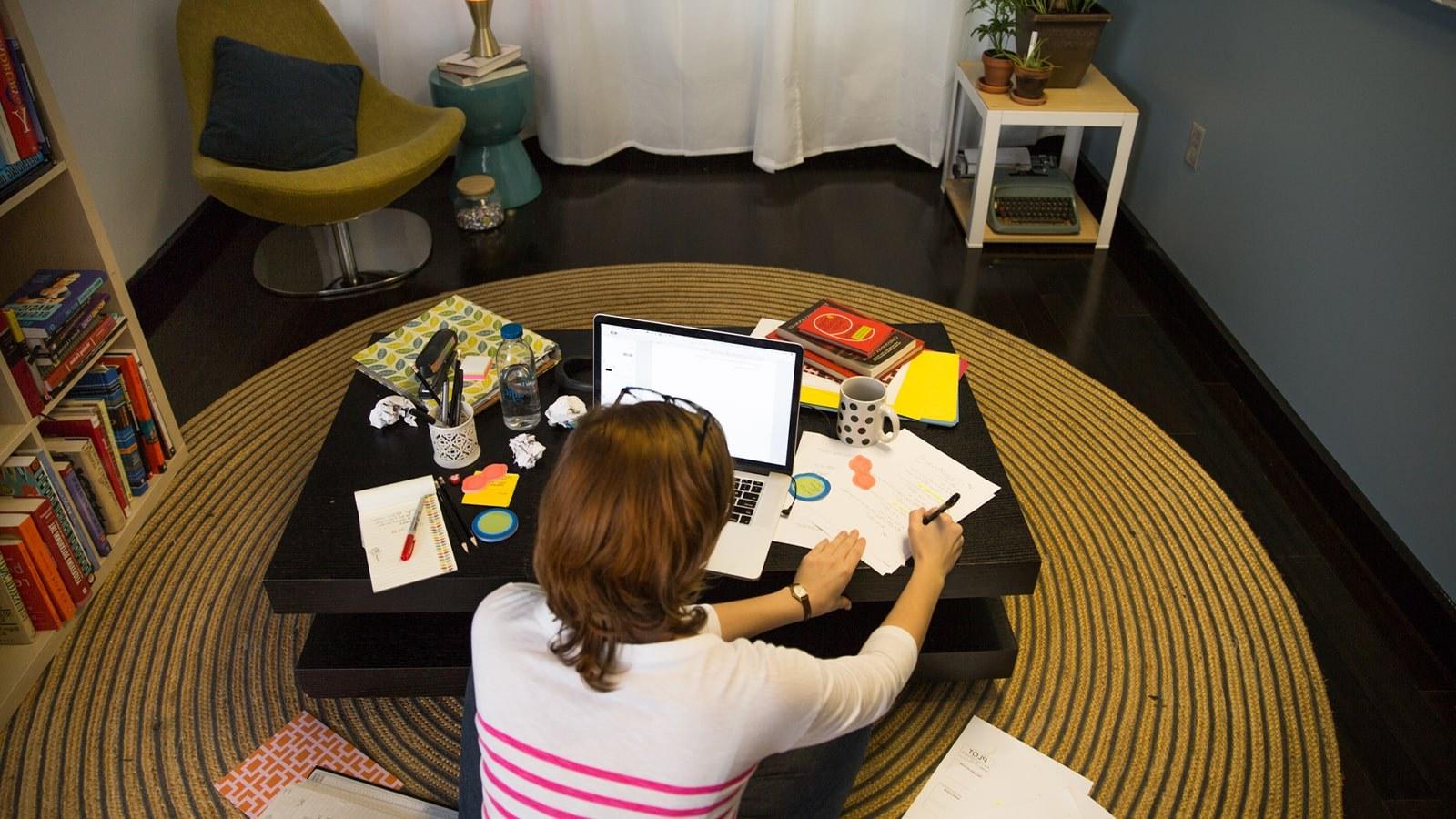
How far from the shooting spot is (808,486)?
1798 mm

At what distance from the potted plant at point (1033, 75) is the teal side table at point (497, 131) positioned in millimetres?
1611

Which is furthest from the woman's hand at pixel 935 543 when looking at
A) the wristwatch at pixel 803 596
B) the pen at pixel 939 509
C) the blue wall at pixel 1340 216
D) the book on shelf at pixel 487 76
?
the book on shelf at pixel 487 76

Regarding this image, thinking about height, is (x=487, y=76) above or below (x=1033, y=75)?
below

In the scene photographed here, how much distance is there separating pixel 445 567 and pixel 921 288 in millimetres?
1994

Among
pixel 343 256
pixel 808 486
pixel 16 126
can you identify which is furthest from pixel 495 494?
pixel 343 256

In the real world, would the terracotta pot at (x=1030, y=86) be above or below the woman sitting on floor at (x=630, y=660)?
below

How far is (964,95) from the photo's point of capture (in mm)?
3664

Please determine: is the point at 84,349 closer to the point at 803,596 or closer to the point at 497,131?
the point at 803,596

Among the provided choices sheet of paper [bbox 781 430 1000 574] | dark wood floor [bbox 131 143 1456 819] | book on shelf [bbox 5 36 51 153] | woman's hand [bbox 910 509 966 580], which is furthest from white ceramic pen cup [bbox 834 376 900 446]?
book on shelf [bbox 5 36 51 153]

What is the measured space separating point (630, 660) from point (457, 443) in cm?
90

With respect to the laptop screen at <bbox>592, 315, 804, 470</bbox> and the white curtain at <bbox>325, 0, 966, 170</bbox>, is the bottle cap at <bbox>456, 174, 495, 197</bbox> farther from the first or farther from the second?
the laptop screen at <bbox>592, 315, 804, 470</bbox>

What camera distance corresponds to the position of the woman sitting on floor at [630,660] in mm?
1037

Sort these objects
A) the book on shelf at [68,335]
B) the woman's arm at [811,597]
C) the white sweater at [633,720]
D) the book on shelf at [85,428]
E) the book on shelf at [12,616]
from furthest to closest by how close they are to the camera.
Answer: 1. the book on shelf at [85,428]
2. the book on shelf at [68,335]
3. the book on shelf at [12,616]
4. the woman's arm at [811,597]
5. the white sweater at [633,720]

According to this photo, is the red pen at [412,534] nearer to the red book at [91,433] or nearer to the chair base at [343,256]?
the red book at [91,433]
